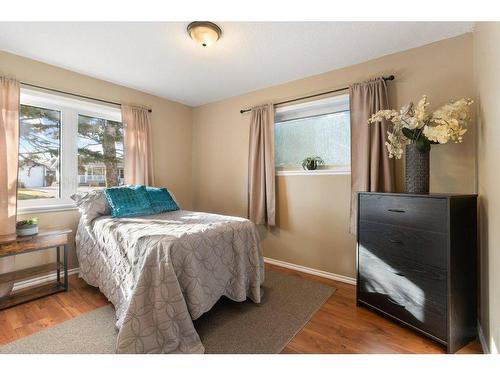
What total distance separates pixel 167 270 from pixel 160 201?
1.38 meters

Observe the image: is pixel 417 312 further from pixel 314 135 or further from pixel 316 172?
pixel 314 135

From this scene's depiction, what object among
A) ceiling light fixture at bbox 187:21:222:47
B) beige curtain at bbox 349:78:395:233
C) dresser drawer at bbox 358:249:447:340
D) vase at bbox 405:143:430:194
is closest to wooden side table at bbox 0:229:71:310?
ceiling light fixture at bbox 187:21:222:47

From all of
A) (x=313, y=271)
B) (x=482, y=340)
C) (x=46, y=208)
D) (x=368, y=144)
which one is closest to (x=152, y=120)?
(x=46, y=208)

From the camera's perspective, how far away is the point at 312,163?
2.74m

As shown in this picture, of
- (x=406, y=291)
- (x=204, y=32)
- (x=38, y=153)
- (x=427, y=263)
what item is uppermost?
(x=204, y=32)

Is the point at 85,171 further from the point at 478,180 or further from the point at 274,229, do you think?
the point at 478,180

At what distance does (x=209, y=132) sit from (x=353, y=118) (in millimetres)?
2147

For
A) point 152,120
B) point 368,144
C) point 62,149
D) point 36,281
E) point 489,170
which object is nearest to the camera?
point 489,170

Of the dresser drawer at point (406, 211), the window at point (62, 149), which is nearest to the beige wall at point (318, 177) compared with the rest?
the dresser drawer at point (406, 211)

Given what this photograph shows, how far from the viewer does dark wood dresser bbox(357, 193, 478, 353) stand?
59.3 inches

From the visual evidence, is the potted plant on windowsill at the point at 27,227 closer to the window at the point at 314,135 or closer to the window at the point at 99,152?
the window at the point at 99,152

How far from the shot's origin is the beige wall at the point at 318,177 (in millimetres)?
1962

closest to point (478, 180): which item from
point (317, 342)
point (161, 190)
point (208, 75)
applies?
point (317, 342)

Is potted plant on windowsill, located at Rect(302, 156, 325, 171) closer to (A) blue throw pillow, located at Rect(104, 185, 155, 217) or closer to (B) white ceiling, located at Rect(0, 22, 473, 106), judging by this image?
(B) white ceiling, located at Rect(0, 22, 473, 106)
